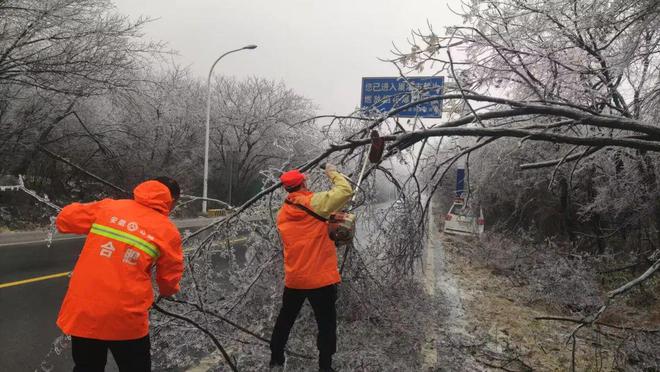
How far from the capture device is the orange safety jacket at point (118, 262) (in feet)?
7.52

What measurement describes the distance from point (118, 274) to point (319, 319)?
1692 mm

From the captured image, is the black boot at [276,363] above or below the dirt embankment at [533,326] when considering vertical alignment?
above

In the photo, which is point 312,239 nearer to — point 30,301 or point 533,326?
point 533,326

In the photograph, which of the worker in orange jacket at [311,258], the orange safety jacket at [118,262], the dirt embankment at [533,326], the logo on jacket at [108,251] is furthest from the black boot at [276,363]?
the logo on jacket at [108,251]

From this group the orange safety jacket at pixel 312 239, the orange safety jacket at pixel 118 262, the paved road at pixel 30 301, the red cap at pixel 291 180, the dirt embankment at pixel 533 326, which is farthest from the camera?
the dirt embankment at pixel 533 326

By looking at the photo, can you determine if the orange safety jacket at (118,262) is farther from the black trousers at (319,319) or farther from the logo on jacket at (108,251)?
the black trousers at (319,319)

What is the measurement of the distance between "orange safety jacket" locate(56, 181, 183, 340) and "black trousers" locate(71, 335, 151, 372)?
0.08 m

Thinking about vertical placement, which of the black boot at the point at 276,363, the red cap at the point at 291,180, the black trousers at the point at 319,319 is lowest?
the black boot at the point at 276,363

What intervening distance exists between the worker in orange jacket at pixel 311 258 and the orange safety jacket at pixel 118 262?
3.51 feet

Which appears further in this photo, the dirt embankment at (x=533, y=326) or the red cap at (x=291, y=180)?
the dirt embankment at (x=533, y=326)

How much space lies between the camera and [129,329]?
236 centimetres

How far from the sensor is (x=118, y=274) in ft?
7.61

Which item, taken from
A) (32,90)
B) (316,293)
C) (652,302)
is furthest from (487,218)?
(32,90)

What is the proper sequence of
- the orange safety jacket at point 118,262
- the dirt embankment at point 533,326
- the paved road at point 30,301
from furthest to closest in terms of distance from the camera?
the dirt embankment at point 533,326
the paved road at point 30,301
the orange safety jacket at point 118,262
